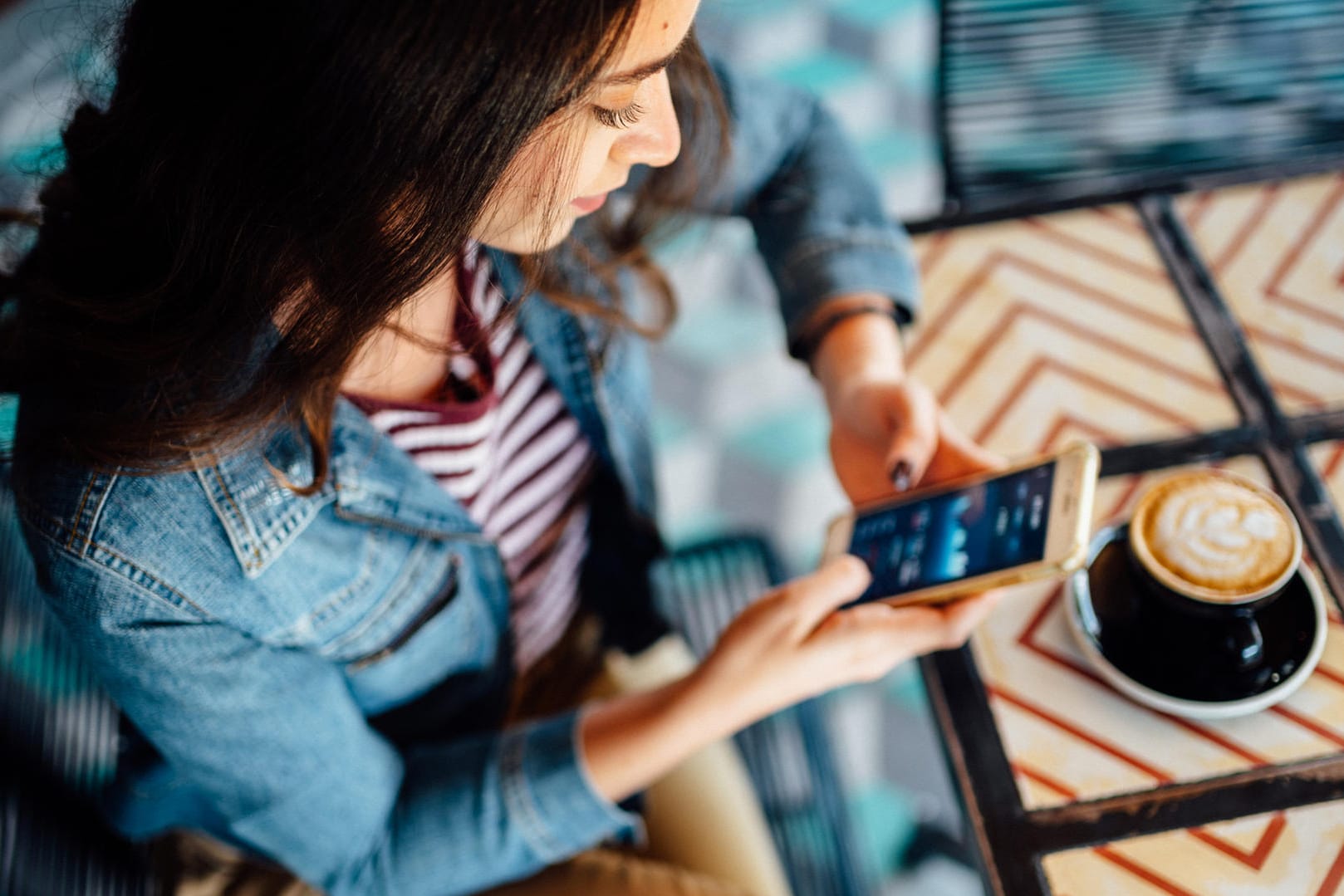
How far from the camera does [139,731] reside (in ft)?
2.90

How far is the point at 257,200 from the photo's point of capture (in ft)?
1.98

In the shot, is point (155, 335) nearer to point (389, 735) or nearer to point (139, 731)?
point (139, 731)

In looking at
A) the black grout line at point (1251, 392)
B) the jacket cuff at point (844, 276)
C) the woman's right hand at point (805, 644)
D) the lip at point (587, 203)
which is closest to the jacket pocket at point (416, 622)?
the woman's right hand at point (805, 644)

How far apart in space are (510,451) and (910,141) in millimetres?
1945

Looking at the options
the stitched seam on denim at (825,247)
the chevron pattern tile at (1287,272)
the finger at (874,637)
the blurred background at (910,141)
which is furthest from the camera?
the blurred background at (910,141)

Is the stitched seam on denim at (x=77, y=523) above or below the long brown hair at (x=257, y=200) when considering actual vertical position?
below

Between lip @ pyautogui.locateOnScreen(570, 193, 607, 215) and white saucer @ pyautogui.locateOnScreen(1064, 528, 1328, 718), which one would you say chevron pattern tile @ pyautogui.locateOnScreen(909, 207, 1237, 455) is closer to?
white saucer @ pyautogui.locateOnScreen(1064, 528, 1328, 718)

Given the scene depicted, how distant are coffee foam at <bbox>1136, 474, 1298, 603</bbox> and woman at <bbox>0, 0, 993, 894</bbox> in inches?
5.9

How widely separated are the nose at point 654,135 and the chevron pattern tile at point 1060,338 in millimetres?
404

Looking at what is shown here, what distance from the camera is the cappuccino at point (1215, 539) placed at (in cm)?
73

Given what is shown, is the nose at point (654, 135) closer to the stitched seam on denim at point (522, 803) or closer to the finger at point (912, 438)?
the finger at point (912, 438)

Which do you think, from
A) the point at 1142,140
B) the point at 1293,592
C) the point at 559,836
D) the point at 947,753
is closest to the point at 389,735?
the point at 559,836

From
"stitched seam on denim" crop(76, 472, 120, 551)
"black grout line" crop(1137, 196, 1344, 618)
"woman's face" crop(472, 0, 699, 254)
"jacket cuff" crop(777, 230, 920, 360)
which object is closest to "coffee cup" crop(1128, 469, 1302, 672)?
"black grout line" crop(1137, 196, 1344, 618)

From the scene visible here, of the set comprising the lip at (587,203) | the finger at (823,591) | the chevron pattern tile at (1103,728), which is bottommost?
the chevron pattern tile at (1103,728)
